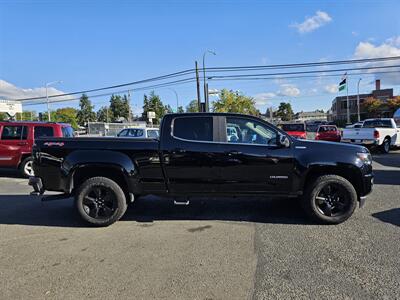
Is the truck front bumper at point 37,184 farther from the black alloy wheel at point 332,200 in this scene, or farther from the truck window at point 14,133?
the truck window at point 14,133

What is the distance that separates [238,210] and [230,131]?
69.4 inches

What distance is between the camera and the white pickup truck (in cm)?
1872

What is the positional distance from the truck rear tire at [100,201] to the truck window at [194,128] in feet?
4.68

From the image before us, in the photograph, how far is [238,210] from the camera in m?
7.26

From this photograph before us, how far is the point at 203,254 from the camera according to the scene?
16.1ft

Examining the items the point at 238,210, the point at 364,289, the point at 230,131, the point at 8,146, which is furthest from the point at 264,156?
the point at 8,146

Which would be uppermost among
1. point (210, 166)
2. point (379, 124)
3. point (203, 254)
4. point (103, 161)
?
point (379, 124)

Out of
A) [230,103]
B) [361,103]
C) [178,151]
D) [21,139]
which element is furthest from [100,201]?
[361,103]

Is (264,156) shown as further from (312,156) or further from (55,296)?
(55,296)

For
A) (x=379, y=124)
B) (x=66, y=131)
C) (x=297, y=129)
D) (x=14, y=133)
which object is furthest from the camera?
(x=297, y=129)

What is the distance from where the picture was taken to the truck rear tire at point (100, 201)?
630 cm

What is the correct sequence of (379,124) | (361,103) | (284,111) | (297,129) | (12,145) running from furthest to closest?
(284,111) < (361,103) < (297,129) < (379,124) < (12,145)

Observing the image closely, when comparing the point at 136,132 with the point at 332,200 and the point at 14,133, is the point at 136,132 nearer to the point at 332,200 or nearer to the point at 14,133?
the point at 14,133

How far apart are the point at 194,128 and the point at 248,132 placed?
0.93 m
